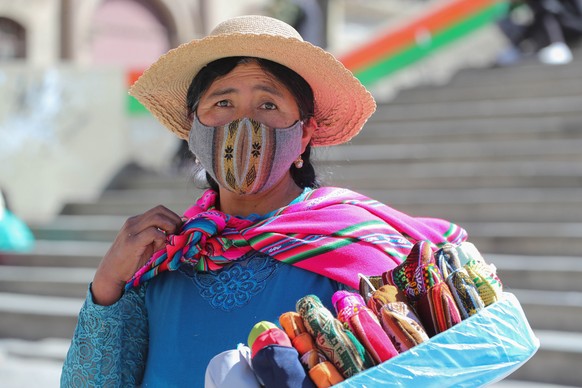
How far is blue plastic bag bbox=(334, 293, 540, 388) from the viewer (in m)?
1.46

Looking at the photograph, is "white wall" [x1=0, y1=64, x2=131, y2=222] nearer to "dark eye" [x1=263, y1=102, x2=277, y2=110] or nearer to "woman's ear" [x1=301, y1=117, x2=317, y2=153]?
"woman's ear" [x1=301, y1=117, x2=317, y2=153]

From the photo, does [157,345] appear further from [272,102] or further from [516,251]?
[516,251]

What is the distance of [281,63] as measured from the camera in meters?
1.98

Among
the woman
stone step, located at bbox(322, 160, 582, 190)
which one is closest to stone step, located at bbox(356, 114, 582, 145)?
stone step, located at bbox(322, 160, 582, 190)

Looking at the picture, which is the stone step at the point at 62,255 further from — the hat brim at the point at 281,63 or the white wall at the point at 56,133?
the hat brim at the point at 281,63

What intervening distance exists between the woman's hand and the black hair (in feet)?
0.93

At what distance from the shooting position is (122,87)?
970 centimetres

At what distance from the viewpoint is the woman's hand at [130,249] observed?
1.95 m

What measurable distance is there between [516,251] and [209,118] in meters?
4.81

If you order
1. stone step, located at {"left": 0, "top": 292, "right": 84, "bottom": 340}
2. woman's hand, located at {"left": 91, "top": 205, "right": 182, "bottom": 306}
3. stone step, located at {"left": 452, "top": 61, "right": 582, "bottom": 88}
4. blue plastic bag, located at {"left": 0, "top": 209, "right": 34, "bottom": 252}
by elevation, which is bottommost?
woman's hand, located at {"left": 91, "top": 205, "right": 182, "bottom": 306}

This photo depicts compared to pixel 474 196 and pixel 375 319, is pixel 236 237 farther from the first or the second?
pixel 474 196

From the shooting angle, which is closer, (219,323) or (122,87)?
(219,323)

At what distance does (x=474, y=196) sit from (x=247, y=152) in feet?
17.7

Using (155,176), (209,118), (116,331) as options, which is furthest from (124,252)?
(155,176)
